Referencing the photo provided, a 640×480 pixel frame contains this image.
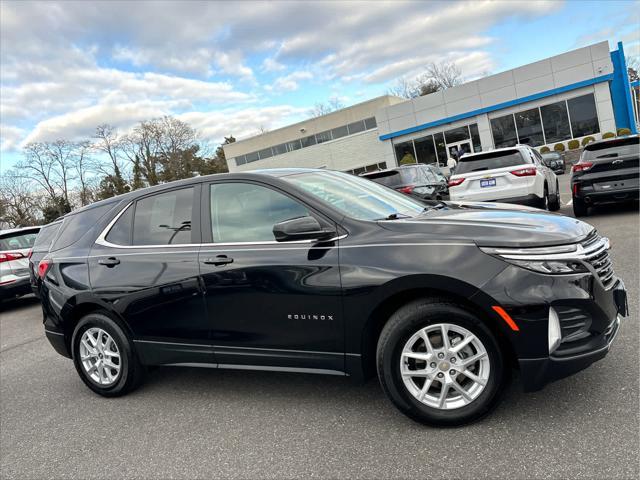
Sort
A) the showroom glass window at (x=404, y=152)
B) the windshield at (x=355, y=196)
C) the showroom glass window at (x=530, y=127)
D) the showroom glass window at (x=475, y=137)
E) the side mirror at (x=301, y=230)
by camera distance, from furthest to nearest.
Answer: the showroom glass window at (x=404, y=152)
the showroom glass window at (x=475, y=137)
the showroom glass window at (x=530, y=127)
the windshield at (x=355, y=196)
the side mirror at (x=301, y=230)

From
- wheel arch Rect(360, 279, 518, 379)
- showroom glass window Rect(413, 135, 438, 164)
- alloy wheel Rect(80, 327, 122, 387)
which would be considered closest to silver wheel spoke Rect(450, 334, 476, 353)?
wheel arch Rect(360, 279, 518, 379)

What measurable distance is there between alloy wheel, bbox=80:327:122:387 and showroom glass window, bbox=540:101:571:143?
33.0 meters

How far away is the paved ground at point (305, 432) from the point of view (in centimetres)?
263

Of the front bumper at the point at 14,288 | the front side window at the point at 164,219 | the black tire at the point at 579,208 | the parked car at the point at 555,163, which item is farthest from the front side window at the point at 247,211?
the parked car at the point at 555,163

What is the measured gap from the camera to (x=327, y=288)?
3.12 meters

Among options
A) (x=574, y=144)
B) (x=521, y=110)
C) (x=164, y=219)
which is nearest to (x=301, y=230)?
(x=164, y=219)

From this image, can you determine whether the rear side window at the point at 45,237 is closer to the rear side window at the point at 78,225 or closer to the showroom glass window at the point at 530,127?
the rear side window at the point at 78,225

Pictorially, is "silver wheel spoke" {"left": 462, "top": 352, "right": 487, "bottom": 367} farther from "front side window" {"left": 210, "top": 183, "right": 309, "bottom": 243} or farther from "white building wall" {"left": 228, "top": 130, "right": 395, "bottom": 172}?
"white building wall" {"left": 228, "top": 130, "right": 395, "bottom": 172}

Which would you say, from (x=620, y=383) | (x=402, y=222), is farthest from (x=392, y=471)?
(x=620, y=383)

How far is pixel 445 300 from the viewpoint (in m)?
2.89

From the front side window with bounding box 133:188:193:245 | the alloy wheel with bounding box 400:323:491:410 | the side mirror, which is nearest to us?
the alloy wheel with bounding box 400:323:491:410

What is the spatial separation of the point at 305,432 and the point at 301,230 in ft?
4.32

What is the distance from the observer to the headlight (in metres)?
2.73

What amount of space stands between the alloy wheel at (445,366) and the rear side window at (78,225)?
300cm
